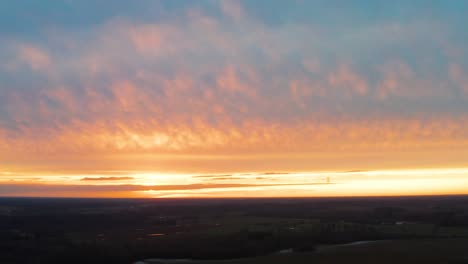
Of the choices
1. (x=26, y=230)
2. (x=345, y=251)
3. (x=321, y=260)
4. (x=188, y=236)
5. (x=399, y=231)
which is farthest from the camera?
(x=26, y=230)

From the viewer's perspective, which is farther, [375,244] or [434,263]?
[375,244]

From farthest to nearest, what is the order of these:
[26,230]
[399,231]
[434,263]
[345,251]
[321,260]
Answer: [26,230] → [399,231] → [345,251] → [321,260] → [434,263]

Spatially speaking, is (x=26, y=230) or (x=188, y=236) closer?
(x=188, y=236)

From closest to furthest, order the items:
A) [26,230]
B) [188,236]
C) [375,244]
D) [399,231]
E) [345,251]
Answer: [345,251] < [375,244] < [188,236] < [399,231] < [26,230]

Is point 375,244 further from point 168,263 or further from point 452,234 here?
point 168,263

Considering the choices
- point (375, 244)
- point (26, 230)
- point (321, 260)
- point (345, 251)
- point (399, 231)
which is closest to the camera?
point (321, 260)

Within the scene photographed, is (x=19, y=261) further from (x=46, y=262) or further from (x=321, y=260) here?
(x=321, y=260)

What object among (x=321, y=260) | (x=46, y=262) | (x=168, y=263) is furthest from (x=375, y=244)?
(x=46, y=262)

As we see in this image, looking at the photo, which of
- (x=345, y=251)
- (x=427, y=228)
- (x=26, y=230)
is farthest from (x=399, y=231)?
(x=26, y=230)
